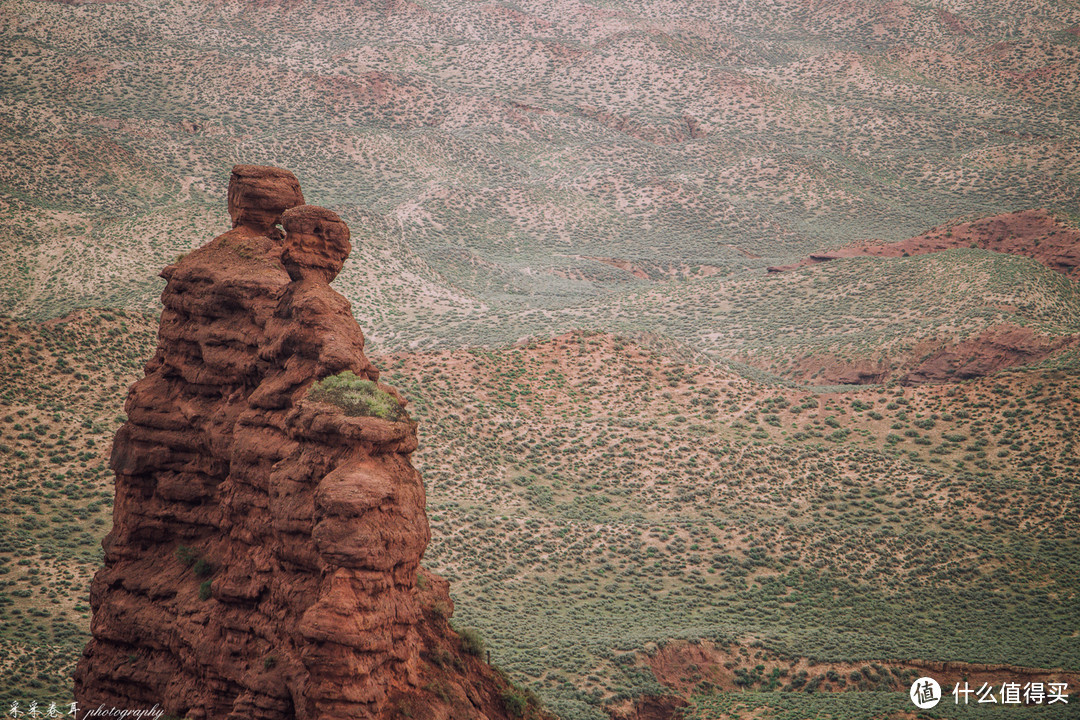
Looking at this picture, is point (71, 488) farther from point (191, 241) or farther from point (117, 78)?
point (117, 78)

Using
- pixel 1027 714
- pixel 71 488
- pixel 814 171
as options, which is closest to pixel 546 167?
pixel 814 171

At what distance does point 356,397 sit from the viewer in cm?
1747

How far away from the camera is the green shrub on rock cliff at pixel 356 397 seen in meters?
17.3

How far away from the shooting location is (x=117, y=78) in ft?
435

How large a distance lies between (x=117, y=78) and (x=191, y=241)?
5724 centimetres

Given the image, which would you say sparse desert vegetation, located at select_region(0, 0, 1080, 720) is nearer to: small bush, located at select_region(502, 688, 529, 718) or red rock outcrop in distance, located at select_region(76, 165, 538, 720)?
small bush, located at select_region(502, 688, 529, 718)

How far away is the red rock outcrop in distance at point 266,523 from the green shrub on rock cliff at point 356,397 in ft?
0.74

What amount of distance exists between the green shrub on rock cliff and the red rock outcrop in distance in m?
0.23

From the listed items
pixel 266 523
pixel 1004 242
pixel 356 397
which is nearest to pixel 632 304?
pixel 1004 242

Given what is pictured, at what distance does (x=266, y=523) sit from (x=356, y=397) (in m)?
2.66

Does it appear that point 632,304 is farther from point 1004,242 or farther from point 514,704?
point 514,704

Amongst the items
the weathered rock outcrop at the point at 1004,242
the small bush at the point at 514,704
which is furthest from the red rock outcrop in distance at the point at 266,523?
the weathered rock outcrop at the point at 1004,242

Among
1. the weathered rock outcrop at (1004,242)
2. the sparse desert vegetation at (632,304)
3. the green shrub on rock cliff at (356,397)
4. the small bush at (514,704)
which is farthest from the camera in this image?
the weathered rock outcrop at (1004,242)

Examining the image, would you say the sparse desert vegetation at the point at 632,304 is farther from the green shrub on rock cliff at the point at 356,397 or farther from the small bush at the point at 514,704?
the small bush at the point at 514,704
